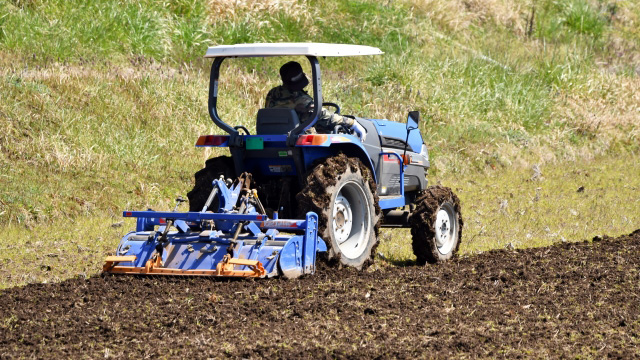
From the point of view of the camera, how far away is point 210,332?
5848 mm

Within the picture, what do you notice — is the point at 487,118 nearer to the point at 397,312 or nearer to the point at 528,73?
the point at 528,73

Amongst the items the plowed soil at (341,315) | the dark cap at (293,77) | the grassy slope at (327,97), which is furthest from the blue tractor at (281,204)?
the grassy slope at (327,97)

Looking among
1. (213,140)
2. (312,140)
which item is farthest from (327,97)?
(312,140)

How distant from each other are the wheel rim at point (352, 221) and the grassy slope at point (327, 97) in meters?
1.45

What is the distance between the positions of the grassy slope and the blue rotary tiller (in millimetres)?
1299

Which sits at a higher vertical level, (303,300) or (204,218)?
(204,218)

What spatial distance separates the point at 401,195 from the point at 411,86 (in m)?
8.61

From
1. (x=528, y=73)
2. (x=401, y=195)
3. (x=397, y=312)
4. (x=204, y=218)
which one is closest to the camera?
(x=397, y=312)

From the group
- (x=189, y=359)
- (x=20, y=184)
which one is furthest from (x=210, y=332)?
(x=20, y=184)

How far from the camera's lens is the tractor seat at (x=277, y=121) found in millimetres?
7902

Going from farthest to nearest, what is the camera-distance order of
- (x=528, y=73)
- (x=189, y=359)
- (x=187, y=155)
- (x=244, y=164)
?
(x=528, y=73), (x=187, y=155), (x=244, y=164), (x=189, y=359)

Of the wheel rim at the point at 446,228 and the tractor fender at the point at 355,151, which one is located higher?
the tractor fender at the point at 355,151

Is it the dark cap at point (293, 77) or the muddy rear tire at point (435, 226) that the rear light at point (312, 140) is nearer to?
the dark cap at point (293, 77)

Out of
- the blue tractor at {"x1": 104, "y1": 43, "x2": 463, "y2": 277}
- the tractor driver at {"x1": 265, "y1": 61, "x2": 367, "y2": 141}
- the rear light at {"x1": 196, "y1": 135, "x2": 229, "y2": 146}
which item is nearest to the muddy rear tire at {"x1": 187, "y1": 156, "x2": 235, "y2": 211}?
the blue tractor at {"x1": 104, "y1": 43, "x2": 463, "y2": 277}
